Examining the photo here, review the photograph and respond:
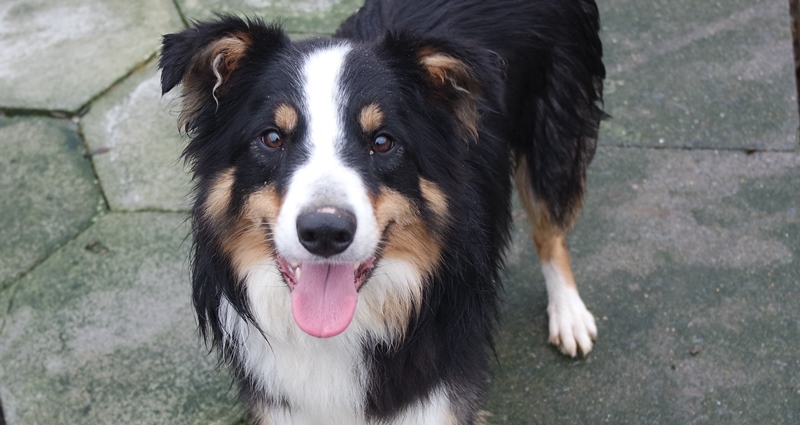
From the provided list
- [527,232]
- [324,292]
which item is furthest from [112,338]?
[527,232]

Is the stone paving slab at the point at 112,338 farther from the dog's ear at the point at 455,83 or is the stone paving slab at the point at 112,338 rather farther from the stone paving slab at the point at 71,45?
the dog's ear at the point at 455,83

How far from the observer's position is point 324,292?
2492mm

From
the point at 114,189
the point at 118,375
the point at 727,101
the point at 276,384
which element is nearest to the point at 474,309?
the point at 276,384

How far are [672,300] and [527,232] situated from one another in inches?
30.2

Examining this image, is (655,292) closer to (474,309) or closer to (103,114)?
(474,309)

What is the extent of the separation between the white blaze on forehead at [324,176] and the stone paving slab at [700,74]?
8.23 feet

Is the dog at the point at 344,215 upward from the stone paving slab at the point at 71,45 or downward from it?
upward

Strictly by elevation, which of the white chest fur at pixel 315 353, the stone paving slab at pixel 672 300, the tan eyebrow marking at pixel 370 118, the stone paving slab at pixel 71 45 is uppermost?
the tan eyebrow marking at pixel 370 118

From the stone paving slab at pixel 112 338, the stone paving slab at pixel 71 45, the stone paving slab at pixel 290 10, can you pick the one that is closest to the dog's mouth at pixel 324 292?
the stone paving slab at pixel 112 338

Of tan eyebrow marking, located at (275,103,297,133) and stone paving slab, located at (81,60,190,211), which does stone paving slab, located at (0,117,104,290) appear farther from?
tan eyebrow marking, located at (275,103,297,133)

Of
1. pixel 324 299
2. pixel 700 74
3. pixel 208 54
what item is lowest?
pixel 700 74

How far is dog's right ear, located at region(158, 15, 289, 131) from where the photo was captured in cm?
241

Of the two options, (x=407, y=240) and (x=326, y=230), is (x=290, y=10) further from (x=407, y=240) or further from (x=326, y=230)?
(x=326, y=230)

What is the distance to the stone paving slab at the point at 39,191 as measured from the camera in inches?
163
